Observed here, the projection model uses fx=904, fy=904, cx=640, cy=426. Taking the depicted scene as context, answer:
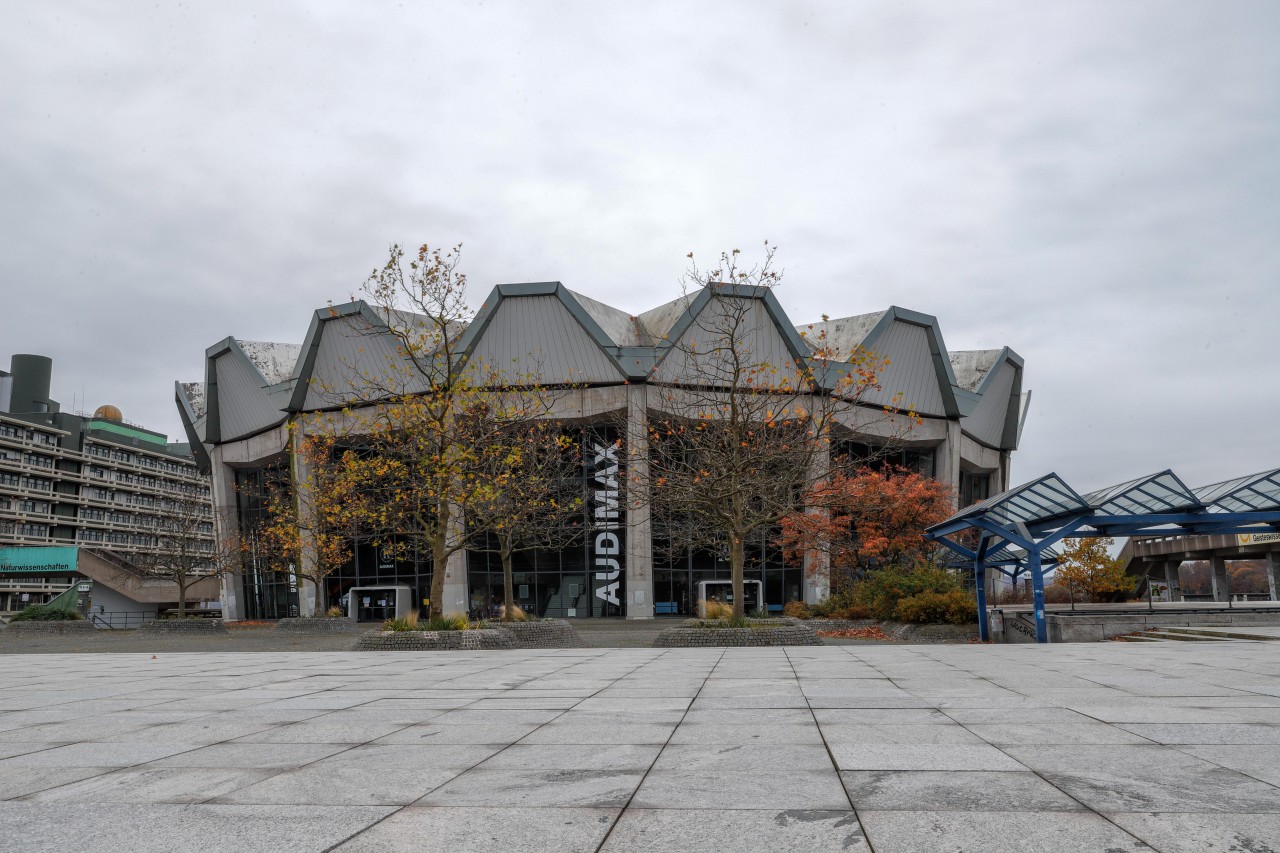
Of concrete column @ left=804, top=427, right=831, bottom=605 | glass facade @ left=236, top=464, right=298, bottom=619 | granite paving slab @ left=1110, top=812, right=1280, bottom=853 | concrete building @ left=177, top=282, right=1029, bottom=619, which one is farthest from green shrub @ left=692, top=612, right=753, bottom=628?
glass facade @ left=236, top=464, right=298, bottom=619

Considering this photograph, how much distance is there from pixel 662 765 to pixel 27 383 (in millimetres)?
115747

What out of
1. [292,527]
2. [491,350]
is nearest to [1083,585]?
[491,350]

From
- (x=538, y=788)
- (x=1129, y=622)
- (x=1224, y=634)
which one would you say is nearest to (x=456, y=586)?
(x=1129, y=622)

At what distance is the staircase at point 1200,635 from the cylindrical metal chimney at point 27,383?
11047 cm

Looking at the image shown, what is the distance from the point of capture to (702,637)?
1888 cm

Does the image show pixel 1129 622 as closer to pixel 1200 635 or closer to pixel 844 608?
pixel 1200 635

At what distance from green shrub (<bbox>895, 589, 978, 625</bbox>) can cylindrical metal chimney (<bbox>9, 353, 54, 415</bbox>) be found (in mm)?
103738

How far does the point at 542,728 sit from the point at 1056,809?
12.7ft

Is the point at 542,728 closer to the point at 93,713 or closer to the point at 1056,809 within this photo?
the point at 1056,809

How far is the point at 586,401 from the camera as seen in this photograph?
46.5 metres

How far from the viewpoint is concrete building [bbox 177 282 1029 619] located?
1779 inches

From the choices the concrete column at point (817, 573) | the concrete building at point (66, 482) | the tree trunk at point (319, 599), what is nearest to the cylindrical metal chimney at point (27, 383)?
the concrete building at point (66, 482)

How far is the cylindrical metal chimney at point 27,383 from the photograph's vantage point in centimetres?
9869

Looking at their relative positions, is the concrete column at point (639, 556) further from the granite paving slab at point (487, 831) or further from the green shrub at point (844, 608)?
the granite paving slab at point (487, 831)
